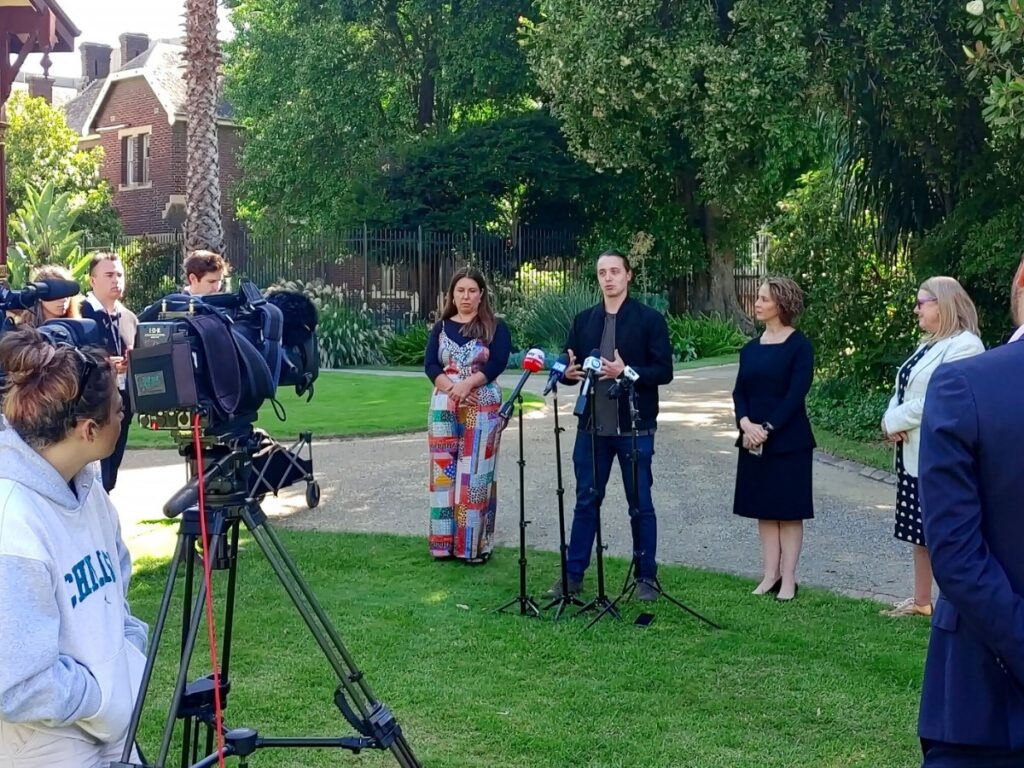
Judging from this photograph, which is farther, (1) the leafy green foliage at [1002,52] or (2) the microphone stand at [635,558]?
(1) the leafy green foliage at [1002,52]

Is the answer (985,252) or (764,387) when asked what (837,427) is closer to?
(985,252)

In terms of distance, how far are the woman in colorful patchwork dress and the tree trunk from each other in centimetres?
2223

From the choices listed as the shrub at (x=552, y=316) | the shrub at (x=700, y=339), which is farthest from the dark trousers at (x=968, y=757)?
the shrub at (x=700, y=339)

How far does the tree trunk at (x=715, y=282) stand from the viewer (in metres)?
29.2

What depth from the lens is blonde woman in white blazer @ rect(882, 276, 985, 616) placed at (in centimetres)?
604

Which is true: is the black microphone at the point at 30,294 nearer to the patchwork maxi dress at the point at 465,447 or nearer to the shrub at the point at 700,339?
the patchwork maxi dress at the point at 465,447

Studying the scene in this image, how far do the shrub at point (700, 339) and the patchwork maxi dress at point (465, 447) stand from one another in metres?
16.5

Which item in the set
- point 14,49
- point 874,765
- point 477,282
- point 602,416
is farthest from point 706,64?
point 14,49

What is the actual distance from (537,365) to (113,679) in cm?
319

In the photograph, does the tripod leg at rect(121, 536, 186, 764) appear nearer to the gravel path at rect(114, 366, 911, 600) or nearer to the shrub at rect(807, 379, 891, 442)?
the gravel path at rect(114, 366, 911, 600)

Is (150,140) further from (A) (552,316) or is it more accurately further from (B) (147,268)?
(A) (552,316)

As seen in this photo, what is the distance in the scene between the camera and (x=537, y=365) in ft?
18.4

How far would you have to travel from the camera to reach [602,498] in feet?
21.7

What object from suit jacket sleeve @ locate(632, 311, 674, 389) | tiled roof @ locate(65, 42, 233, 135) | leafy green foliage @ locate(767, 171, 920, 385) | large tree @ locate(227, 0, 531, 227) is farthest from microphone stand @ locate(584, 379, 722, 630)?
tiled roof @ locate(65, 42, 233, 135)
